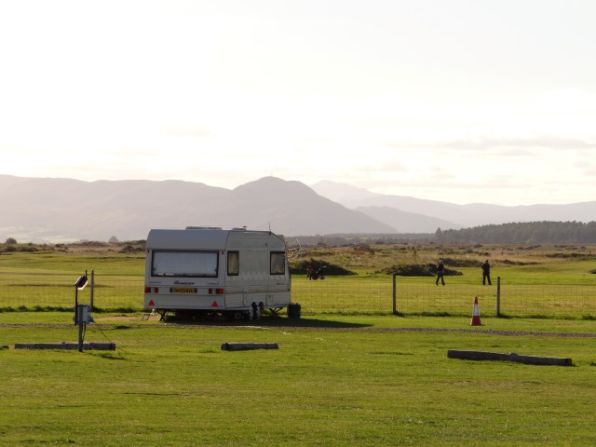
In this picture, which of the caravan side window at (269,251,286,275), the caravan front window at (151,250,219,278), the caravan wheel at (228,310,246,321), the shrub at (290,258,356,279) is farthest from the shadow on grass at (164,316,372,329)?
the shrub at (290,258,356,279)

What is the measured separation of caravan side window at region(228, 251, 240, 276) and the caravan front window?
48 cm

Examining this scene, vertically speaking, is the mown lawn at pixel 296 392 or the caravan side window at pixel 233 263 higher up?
the caravan side window at pixel 233 263

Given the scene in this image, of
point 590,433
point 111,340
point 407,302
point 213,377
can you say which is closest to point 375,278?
point 407,302

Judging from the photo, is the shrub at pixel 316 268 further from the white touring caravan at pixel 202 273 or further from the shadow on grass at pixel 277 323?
the shadow on grass at pixel 277 323

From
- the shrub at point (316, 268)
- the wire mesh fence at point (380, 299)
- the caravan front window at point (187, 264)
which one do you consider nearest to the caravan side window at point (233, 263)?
the caravan front window at point (187, 264)

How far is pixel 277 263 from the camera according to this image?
3903 cm

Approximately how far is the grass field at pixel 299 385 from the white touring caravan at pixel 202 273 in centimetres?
122

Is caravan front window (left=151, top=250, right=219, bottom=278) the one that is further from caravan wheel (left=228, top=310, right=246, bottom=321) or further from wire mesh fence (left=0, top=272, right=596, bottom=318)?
wire mesh fence (left=0, top=272, right=596, bottom=318)

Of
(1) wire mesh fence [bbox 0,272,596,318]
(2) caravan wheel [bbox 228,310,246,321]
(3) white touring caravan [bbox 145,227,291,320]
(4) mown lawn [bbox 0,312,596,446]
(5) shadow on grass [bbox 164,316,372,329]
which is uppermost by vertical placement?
(3) white touring caravan [bbox 145,227,291,320]

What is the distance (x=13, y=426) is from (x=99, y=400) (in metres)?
2.55

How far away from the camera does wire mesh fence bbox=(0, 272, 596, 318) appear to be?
4029 cm

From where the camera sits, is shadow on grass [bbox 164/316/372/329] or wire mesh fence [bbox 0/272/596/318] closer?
shadow on grass [bbox 164/316/372/329]

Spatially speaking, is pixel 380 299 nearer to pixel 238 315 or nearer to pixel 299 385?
pixel 238 315

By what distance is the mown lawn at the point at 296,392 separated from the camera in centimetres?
1363
